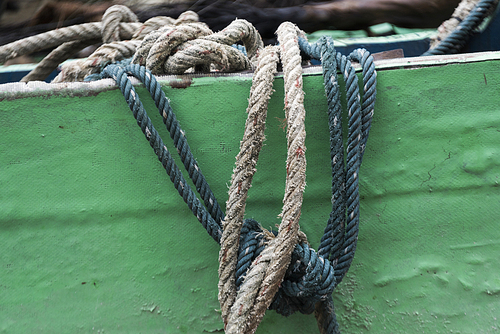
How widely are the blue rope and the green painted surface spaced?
1.9 inches

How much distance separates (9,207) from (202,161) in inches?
17.7

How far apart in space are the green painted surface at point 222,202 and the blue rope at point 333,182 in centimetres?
5

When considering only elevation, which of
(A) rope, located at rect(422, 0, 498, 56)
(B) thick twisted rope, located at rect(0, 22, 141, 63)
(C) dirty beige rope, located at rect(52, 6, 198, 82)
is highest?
(C) dirty beige rope, located at rect(52, 6, 198, 82)

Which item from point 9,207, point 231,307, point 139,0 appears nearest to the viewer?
point 231,307

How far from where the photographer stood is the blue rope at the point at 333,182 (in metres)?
0.76

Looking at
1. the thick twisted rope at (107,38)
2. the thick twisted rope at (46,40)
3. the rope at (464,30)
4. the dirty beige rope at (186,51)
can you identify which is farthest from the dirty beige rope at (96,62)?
the rope at (464,30)

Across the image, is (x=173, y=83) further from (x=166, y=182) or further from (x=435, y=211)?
(x=435, y=211)

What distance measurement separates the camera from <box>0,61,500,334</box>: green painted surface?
820 millimetres

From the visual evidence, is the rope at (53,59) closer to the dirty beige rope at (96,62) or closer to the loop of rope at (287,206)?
the dirty beige rope at (96,62)

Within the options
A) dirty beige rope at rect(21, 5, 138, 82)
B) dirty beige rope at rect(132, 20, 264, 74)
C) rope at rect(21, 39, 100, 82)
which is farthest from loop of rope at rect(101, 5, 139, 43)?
dirty beige rope at rect(132, 20, 264, 74)

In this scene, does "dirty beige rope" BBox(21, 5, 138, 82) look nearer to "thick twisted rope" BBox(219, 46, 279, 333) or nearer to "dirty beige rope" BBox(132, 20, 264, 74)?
"dirty beige rope" BBox(132, 20, 264, 74)

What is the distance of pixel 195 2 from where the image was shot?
189cm

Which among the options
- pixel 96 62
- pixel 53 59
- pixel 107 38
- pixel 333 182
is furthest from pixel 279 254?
pixel 53 59

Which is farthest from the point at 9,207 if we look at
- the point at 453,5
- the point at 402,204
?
the point at 453,5
